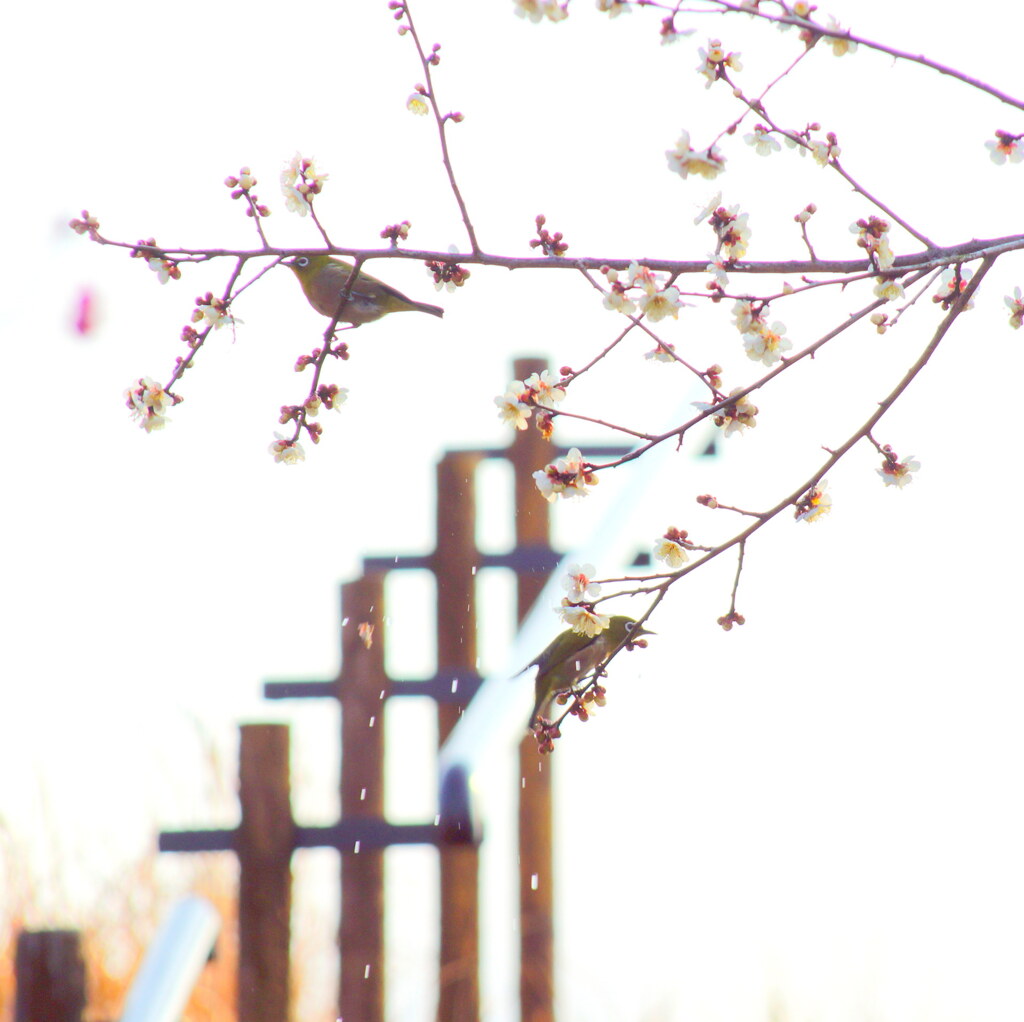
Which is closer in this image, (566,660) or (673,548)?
(673,548)

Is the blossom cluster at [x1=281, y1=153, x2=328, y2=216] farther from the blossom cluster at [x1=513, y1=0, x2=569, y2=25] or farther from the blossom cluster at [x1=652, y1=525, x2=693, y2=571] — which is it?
the blossom cluster at [x1=652, y1=525, x2=693, y2=571]

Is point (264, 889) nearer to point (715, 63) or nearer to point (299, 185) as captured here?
point (299, 185)

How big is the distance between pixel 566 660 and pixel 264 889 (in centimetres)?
127

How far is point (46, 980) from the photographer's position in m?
2.67

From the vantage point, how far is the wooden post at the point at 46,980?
2.66 meters

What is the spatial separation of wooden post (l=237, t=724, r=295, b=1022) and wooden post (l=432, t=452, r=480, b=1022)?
0.52m

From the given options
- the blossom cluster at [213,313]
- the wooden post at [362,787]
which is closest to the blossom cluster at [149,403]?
the blossom cluster at [213,313]

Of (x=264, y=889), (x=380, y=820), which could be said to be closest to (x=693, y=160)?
(x=380, y=820)

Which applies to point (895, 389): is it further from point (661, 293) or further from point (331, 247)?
point (331, 247)

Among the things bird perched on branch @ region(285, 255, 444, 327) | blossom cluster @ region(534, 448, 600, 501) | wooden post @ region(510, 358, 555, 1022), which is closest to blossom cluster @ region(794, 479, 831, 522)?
blossom cluster @ region(534, 448, 600, 501)

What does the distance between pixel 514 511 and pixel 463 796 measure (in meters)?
2.27

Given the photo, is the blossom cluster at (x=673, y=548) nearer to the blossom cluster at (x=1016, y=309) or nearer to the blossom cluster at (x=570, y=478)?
the blossom cluster at (x=570, y=478)

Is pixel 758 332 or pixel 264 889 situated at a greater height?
pixel 758 332

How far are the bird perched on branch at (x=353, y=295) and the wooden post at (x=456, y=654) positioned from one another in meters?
1.63
